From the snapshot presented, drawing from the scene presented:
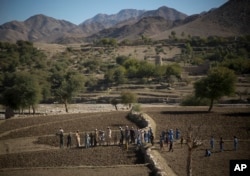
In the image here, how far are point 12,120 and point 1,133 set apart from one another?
160 inches

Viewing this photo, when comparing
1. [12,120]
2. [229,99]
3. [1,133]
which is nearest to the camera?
[1,133]

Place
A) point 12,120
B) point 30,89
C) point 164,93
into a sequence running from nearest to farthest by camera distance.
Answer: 1. point 12,120
2. point 30,89
3. point 164,93

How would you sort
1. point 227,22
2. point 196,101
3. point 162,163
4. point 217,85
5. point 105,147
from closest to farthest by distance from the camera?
point 162,163, point 105,147, point 217,85, point 196,101, point 227,22

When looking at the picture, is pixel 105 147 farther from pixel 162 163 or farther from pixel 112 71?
pixel 112 71

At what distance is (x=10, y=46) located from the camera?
120000mm

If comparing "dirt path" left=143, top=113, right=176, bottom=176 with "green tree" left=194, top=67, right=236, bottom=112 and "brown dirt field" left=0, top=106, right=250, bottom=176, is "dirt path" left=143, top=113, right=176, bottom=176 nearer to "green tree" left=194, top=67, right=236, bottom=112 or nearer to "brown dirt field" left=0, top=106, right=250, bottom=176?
"brown dirt field" left=0, top=106, right=250, bottom=176

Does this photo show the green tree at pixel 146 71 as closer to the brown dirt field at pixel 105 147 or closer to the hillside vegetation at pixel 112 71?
the hillside vegetation at pixel 112 71

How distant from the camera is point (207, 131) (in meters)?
27.2

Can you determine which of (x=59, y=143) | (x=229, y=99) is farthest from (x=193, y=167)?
(x=229, y=99)

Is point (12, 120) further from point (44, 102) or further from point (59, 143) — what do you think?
point (44, 102)

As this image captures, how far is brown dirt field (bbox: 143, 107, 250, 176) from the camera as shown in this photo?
19.2 meters

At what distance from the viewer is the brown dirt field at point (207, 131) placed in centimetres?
1920

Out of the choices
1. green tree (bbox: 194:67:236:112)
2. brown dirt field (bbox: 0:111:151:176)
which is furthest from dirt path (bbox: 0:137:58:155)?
green tree (bbox: 194:67:236:112)

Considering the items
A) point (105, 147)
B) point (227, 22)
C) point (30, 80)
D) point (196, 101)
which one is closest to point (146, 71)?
point (196, 101)
